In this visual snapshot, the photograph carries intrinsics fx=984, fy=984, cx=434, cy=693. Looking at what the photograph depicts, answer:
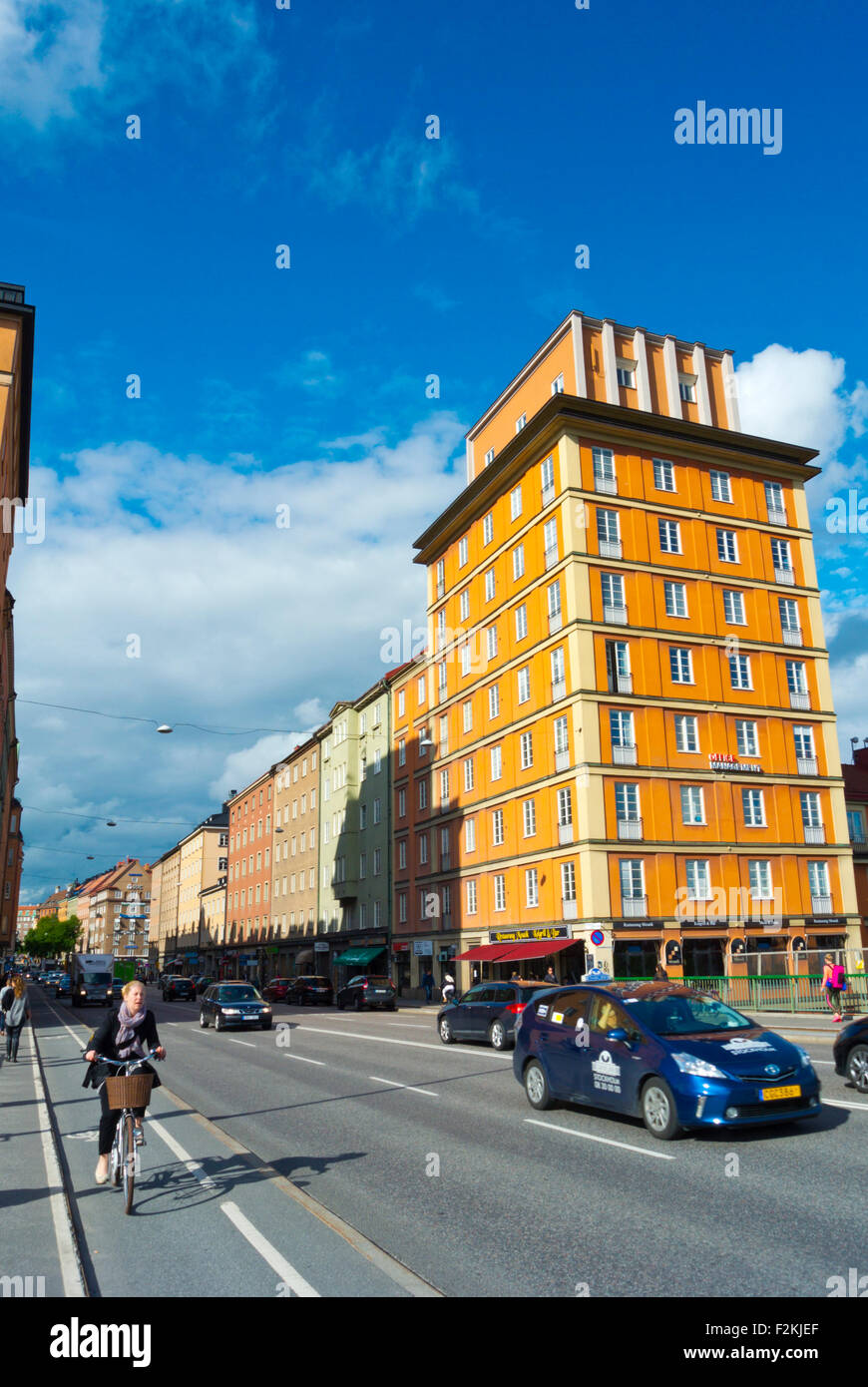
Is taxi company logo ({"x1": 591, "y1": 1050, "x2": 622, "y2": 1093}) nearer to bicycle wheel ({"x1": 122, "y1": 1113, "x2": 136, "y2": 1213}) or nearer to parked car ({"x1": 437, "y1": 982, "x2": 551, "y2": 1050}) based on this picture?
bicycle wheel ({"x1": 122, "y1": 1113, "x2": 136, "y2": 1213})

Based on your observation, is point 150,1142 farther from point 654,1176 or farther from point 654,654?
point 654,654

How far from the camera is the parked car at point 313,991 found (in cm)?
5091

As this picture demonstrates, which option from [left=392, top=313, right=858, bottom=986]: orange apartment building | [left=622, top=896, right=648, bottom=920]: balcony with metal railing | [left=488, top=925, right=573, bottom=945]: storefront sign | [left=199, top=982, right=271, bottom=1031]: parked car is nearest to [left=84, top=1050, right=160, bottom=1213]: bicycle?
[left=199, top=982, right=271, bottom=1031]: parked car

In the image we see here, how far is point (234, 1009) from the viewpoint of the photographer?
95.0 ft

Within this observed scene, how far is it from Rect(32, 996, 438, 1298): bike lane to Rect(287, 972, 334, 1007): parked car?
41.8 metres

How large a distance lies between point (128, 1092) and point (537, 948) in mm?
31045

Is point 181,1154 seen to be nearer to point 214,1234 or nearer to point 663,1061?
point 214,1234

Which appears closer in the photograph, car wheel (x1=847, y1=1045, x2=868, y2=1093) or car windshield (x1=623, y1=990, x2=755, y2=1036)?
car windshield (x1=623, y1=990, x2=755, y2=1036)

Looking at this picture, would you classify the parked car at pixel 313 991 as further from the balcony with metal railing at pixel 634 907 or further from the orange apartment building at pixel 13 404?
the orange apartment building at pixel 13 404

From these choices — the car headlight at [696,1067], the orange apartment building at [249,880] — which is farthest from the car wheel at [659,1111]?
the orange apartment building at [249,880]

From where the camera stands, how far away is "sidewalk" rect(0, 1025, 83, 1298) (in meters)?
5.41
